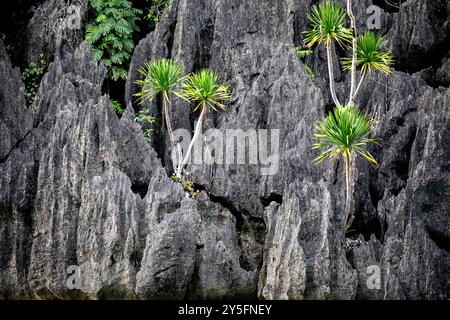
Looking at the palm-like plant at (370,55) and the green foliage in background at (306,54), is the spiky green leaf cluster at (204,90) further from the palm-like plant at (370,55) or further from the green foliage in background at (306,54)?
the palm-like plant at (370,55)

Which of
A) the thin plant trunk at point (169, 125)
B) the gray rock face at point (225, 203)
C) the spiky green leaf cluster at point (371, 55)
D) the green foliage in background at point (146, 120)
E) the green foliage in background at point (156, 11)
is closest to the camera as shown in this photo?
the gray rock face at point (225, 203)

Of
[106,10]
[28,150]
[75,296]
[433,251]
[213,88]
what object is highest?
[106,10]

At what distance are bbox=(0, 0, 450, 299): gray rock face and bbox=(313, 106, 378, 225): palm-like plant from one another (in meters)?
0.52

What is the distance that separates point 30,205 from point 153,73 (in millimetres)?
4876

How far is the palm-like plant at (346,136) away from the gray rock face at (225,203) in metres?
0.52

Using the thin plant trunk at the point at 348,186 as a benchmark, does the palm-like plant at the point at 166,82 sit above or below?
above

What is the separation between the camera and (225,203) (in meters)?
18.6

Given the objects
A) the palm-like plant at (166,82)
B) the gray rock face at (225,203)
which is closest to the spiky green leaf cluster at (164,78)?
the palm-like plant at (166,82)

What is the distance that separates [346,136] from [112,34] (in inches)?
384

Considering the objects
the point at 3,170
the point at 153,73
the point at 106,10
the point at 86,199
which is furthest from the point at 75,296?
the point at 106,10

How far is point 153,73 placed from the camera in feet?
65.4

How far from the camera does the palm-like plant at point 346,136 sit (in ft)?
57.7

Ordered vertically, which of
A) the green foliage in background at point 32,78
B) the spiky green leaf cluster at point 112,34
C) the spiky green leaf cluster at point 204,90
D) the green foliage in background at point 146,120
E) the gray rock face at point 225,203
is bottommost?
the gray rock face at point 225,203

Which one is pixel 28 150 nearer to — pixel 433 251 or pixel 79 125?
pixel 79 125
